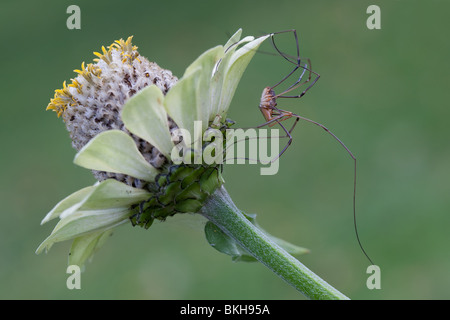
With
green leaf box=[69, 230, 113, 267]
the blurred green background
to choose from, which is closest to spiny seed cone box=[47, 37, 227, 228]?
green leaf box=[69, 230, 113, 267]

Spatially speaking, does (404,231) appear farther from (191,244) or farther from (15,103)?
(15,103)

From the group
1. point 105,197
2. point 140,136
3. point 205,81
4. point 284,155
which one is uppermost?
point 284,155

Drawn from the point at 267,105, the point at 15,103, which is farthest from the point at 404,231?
the point at 15,103

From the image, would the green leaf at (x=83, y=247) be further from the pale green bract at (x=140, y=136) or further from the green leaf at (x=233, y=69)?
the green leaf at (x=233, y=69)

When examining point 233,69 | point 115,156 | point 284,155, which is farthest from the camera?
point 284,155

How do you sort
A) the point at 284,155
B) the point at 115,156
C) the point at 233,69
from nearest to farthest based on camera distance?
1. the point at 115,156
2. the point at 233,69
3. the point at 284,155

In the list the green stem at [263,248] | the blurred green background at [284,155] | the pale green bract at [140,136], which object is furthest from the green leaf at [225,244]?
the blurred green background at [284,155]

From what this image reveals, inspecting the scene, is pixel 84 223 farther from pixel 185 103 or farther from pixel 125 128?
pixel 185 103

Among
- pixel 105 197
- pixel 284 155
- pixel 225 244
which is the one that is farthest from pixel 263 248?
pixel 284 155

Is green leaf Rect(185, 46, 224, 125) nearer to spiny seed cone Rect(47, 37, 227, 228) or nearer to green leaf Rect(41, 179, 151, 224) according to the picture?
spiny seed cone Rect(47, 37, 227, 228)
